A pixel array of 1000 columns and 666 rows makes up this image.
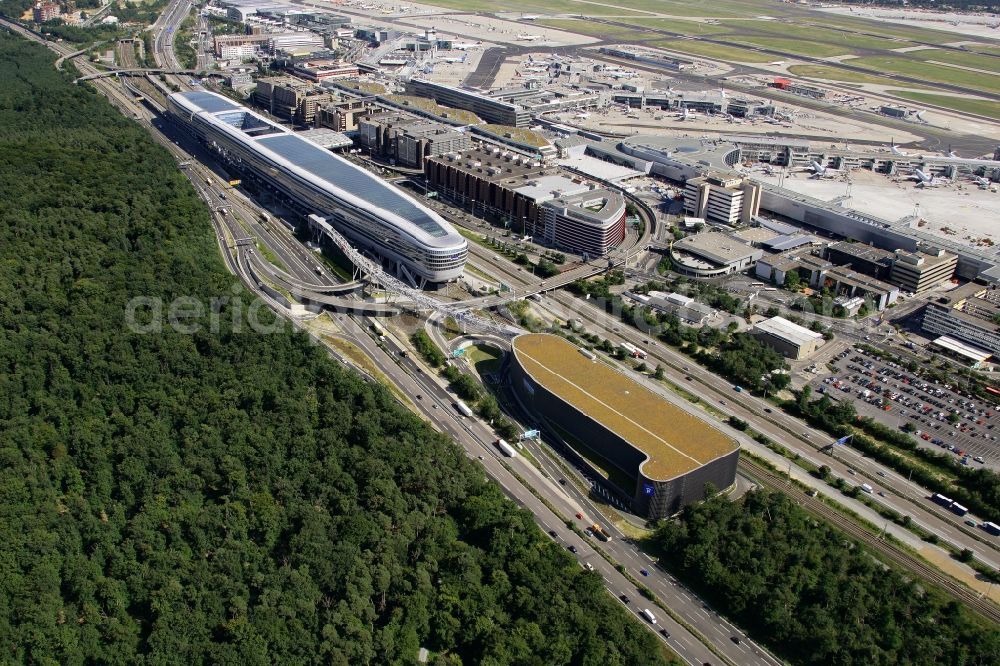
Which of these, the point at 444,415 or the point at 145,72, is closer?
the point at 444,415

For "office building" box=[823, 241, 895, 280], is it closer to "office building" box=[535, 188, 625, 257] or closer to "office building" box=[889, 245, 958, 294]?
"office building" box=[889, 245, 958, 294]

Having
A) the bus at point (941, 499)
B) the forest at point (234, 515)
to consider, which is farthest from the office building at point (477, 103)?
the bus at point (941, 499)

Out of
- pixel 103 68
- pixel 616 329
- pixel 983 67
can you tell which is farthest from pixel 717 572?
pixel 983 67

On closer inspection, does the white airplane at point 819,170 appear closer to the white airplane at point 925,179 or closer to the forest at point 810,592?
the white airplane at point 925,179

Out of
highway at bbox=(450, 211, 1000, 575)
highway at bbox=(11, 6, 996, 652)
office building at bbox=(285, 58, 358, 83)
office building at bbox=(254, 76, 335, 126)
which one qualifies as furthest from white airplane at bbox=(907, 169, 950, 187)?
office building at bbox=(285, 58, 358, 83)

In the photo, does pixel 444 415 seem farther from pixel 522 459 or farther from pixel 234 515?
pixel 234 515

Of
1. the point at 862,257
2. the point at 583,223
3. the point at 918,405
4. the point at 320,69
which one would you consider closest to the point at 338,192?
the point at 583,223
